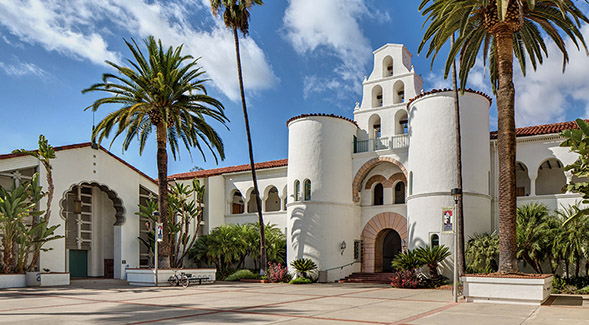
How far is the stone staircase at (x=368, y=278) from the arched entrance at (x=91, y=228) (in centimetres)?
1407

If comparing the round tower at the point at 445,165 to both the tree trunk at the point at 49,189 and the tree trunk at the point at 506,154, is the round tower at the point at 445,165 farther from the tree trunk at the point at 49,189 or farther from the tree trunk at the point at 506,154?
the tree trunk at the point at 49,189

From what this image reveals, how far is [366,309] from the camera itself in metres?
14.7

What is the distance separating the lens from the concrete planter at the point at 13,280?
79.3 ft

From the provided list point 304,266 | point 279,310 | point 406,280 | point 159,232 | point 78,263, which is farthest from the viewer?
point 78,263

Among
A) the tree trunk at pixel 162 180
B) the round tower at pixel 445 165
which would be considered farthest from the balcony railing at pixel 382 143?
the tree trunk at pixel 162 180

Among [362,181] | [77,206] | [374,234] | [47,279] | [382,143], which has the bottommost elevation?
[47,279]

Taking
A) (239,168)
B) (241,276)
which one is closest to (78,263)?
(241,276)

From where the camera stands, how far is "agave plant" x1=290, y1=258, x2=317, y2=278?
28.5 meters

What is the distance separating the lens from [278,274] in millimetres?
28812

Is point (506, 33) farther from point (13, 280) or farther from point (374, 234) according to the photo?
point (13, 280)

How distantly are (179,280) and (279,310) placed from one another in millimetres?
12727

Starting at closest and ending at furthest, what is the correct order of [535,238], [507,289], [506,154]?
[507,289]
[506,154]
[535,238]

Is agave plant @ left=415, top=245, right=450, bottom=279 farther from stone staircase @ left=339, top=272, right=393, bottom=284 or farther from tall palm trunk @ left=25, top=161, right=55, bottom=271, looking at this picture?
tall palm trunk @ left=25, top=161, right=55, bottom=271

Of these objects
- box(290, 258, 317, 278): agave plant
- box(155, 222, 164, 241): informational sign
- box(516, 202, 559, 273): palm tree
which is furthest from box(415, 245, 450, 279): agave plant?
box(155, 222, 164, 241): informational sign
